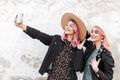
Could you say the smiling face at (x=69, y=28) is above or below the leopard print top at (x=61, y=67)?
above

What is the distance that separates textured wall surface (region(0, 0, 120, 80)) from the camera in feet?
18.3

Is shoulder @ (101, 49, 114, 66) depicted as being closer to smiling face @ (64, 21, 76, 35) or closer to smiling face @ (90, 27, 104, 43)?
smiling face @ (90, 27, 104, 43)

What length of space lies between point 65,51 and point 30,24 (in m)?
0.75

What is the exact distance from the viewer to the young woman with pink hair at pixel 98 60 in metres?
4.90

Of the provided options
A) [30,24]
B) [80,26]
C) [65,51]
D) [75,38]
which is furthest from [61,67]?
[30,24]

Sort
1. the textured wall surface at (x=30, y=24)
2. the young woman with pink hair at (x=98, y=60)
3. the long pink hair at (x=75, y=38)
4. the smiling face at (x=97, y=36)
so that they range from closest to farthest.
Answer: the young woman with pink hair at (x=98, y=60)
the smiling face at (x=97, y=36)
the long pink hair at (x=75, y=38)
the textured wall surface at (x=30, y=24)

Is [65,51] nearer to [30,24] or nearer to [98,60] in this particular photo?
[98,60]

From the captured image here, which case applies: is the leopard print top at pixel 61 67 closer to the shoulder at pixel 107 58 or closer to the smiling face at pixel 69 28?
the smiling face at pixel 69 28

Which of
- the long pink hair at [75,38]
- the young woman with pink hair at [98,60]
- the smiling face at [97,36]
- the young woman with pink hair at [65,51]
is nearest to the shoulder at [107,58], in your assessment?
the young woman with pink hair at [98,60]

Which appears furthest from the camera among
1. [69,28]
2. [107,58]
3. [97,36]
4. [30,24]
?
[30,24]

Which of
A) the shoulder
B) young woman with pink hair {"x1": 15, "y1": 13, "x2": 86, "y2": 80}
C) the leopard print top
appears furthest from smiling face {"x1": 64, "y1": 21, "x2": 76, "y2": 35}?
the shoulder

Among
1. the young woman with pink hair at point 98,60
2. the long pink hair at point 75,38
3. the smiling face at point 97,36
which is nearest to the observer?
the young woman with pink hair at point 98,60

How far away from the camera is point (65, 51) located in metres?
5.17

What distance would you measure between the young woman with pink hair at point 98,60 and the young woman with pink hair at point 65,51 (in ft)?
0.36
